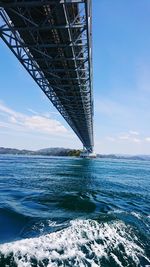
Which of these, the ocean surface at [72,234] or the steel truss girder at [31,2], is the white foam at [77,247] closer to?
the ocean surface at [72,234]

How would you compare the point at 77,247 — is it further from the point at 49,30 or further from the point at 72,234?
the point at 49,30

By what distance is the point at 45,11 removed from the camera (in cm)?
1454

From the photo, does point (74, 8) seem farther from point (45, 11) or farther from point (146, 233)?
point (146, 233)

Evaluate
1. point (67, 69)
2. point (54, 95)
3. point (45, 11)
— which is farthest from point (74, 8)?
point (54, 95)

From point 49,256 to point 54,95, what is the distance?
103ft

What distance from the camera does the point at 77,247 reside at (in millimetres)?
7004

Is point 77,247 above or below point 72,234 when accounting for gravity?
below

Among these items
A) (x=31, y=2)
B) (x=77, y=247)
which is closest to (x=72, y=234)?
(x=77, y=247)

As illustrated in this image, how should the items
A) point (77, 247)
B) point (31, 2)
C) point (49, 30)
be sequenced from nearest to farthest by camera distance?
point (77, 247), point (31, 2), point (49, 30)

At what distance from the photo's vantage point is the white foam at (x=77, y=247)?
6270mm

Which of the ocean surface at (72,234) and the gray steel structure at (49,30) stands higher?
the gray steel structure at (49,30)

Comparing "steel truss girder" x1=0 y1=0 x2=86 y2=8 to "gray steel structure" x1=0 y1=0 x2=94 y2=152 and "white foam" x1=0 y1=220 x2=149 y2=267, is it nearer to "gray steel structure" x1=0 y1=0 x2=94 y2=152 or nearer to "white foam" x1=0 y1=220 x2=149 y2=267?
"gray steel structure" x1=0 y1=0 x2=94 y2=152

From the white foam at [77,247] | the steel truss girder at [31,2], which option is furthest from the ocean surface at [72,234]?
the steel truss girder at [31,2]

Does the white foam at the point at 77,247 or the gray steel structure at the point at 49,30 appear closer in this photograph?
the white foam at the point at 77,247
